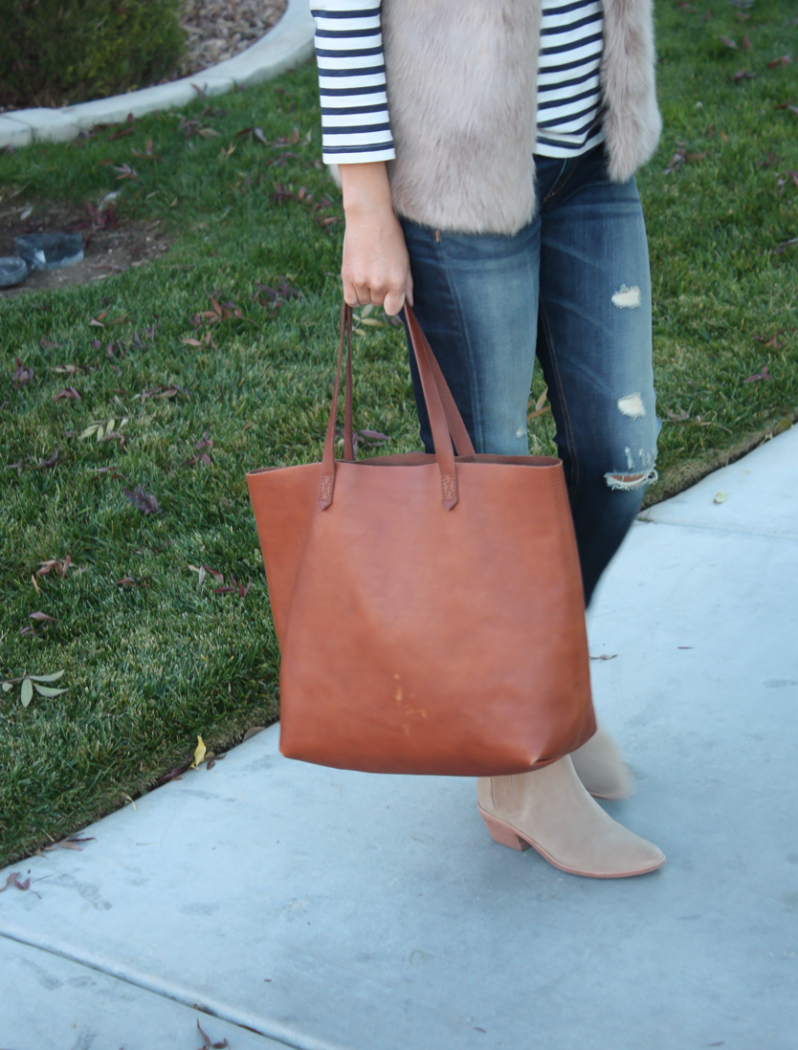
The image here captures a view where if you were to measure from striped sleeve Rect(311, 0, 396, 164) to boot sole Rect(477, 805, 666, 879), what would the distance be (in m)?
1.25

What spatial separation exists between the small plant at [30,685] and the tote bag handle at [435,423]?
128 centimetres

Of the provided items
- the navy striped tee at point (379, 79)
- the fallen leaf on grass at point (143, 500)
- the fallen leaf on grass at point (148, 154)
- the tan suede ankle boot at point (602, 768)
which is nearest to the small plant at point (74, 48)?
the fallen leaf on grass at point (148, 154)

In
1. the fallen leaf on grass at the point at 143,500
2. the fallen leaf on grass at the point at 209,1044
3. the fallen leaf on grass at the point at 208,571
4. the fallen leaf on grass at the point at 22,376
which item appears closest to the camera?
the fallen leaf on grass at the point at 209,1044

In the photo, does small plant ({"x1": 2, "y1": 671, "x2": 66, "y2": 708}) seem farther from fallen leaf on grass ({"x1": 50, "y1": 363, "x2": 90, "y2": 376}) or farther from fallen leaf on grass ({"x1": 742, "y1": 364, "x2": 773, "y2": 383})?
fallen leaf on grass ({"x1": 742, "y1": 364, "x2": 773, "y2": 383})

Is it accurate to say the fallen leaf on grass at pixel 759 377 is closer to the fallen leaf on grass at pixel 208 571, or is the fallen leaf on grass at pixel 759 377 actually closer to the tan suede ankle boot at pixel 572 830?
the fallen leaf on grass at pixel 208 571

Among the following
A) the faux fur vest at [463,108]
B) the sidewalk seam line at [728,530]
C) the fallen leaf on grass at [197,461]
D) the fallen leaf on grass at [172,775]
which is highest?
the faux fur vest at [463,108]

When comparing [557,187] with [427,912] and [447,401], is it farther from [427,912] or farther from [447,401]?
[427,912]

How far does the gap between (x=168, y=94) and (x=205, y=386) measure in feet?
14.7

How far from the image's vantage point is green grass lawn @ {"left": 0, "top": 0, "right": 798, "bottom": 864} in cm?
241

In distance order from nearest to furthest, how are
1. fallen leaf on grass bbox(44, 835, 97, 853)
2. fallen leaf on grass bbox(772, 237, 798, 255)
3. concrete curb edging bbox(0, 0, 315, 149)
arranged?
fallen leaf on grass bbox(44, 835, 97, 853) < fallen leaf on grass bbox(772, 237, 798, 255) < concrete curb edging bbox(0, 0, 315, 149)

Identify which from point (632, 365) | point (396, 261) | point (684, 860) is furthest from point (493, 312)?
point (684, 860)

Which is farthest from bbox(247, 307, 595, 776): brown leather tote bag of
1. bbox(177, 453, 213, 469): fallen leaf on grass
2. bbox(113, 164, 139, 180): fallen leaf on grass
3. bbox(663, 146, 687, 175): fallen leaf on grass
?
bbox(113, 164, 139, 180): fallen leaf on grass

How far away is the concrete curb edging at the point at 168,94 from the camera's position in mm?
6852

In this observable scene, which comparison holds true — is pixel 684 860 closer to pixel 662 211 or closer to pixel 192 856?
pixel 192 856
